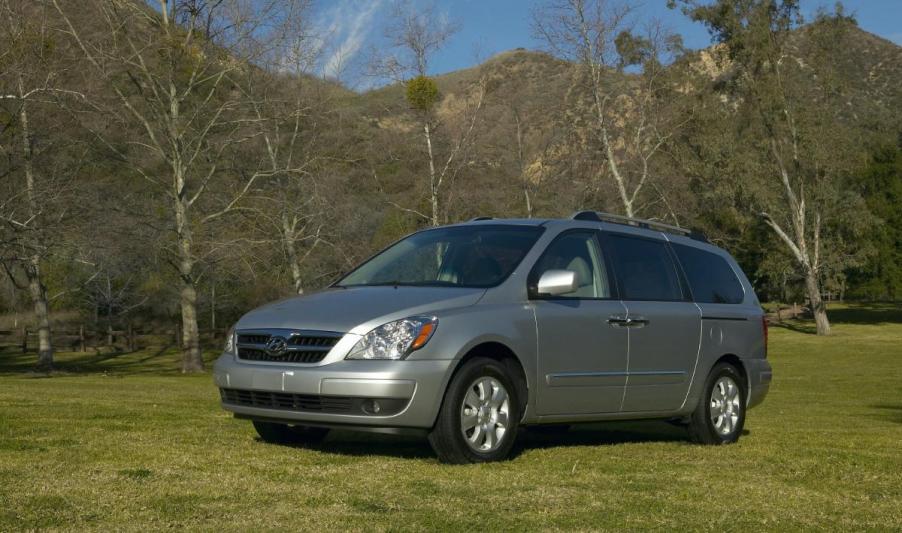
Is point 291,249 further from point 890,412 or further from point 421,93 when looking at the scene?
point 890,412

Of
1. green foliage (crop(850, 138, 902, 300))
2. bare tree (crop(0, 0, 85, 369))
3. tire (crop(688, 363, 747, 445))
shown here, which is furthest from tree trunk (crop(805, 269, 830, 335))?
tire (crop(688, 363, 747, 445))

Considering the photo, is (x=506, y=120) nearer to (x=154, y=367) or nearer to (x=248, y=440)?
(x=154, y=367)

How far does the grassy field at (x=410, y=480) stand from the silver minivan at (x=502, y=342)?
0.35m

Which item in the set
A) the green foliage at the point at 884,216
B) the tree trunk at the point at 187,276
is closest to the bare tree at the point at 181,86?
the tree trunk at the point at 187,276

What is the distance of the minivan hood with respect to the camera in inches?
312

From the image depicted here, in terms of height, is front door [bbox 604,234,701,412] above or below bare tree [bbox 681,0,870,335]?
below

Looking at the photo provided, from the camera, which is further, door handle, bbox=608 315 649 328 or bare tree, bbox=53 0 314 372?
bare tree, bbox=53 0 314 372

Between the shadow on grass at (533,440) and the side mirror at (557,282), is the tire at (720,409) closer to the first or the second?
the shadow on grass at (533,440)

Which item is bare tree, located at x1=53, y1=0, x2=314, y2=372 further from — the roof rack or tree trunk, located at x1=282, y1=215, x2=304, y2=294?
the roof rack

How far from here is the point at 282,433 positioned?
922cm

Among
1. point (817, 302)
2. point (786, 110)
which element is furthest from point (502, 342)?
point (817, 302)

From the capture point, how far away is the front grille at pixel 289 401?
785 centimetres

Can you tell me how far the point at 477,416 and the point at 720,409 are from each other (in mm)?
3455

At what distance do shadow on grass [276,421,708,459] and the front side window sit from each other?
1.39m
